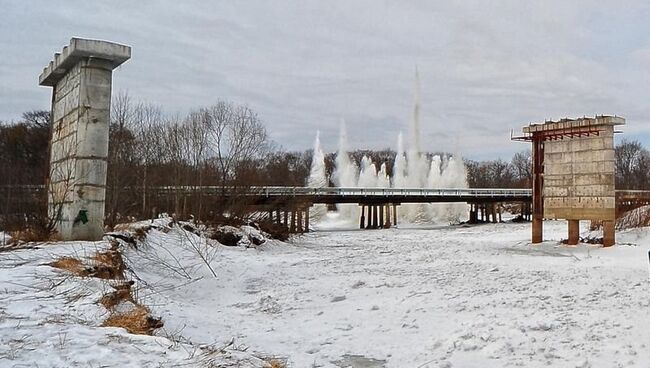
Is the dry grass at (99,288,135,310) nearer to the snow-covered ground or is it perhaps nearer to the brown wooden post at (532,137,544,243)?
the snow-covered ground

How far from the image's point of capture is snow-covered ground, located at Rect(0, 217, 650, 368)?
19.2 feet

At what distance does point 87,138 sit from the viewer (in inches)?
528

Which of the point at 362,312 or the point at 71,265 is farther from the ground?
the point at 71,265

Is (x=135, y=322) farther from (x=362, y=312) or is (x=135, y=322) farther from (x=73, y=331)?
(x=362, y=312)

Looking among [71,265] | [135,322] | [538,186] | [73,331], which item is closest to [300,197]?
[538,186]

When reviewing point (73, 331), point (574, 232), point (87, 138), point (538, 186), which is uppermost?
point (87, 138)

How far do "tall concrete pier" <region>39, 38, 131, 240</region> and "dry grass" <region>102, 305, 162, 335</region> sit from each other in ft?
21.3

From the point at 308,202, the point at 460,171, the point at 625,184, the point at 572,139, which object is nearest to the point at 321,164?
the point at 460,171

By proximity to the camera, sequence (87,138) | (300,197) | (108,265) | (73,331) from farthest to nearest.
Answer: (300,197)
(87,138)
(108,265)
(73,331)

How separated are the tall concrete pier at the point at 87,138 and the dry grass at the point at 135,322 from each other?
6.50 meters

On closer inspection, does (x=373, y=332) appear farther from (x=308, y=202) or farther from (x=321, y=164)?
(x=321, y=164)

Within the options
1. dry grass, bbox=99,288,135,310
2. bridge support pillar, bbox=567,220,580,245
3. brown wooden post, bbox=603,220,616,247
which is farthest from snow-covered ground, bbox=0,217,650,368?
bridge support pillar, bbox=567,220,580,245

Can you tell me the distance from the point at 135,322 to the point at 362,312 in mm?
4595

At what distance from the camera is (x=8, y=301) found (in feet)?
21.4
